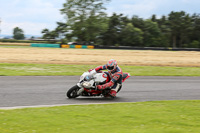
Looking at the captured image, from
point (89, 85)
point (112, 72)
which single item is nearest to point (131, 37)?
point (112, 72)

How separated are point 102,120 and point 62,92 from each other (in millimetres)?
4984

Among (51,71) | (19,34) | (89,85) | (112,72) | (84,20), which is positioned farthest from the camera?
(19,34)

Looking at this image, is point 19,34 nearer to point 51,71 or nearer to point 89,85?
point 51,71

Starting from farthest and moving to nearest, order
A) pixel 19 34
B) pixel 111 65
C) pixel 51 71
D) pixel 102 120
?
pixel 19 34 → pixel 51 71 → pixel 111 65 → pixel 102 120

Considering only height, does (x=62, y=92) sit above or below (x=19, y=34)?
below

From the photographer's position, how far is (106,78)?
9922 mm

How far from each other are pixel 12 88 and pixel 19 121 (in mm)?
5620

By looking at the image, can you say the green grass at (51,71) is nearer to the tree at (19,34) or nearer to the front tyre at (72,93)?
the front tyre at (72,93)

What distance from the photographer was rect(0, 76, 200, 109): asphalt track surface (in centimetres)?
948

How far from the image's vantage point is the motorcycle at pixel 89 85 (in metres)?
9.52

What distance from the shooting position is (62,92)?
11.2m

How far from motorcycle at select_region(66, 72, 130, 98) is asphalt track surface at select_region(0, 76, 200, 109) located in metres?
0.25

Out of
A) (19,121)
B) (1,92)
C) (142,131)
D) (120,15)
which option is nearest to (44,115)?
(19,121)

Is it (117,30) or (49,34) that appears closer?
(117,30)
